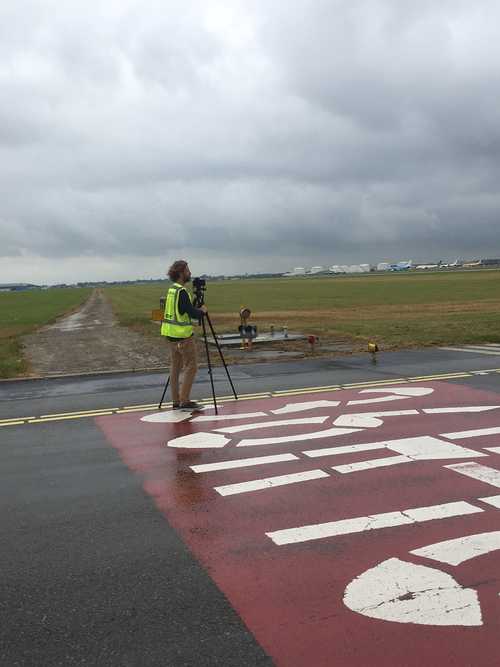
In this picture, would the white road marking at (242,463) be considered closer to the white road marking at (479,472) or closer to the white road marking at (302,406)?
the white road marking at (479,472)

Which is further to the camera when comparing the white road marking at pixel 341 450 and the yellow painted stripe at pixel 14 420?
the yellow painted stripe at pixel 14 420

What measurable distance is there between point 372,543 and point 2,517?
10.4 feet

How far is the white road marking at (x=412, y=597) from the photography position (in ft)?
11.7

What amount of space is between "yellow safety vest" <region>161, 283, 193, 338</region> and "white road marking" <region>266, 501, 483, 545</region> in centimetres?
511

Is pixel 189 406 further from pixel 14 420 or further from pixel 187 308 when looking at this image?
pixel 14 420

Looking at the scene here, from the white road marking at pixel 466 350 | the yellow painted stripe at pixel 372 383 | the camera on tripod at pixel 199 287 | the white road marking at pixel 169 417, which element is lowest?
the white road marking at pixel 169 417

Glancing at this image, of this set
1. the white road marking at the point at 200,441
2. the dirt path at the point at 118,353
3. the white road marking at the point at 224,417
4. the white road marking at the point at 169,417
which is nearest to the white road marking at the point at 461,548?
the white road marking at the point at 200,441

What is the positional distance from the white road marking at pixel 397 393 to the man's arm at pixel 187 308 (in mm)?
2806

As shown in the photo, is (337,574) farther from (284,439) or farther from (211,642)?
(284,439)

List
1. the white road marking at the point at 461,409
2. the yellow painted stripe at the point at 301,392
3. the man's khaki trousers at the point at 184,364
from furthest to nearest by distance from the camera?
the yellow painted stripe at the point at 301,392, the man's khaki trousers at the point at 184,364, the white road marking at the point at 461,409

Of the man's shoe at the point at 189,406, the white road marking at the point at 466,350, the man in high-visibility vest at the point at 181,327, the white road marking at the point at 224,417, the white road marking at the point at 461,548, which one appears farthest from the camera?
the white road marking at the point at 466,350

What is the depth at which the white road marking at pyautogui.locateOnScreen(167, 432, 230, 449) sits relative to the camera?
24.7ft

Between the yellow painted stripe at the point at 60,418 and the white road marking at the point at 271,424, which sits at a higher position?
the white road marking at the point at 271,424

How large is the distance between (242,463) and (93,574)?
8.76 ft
